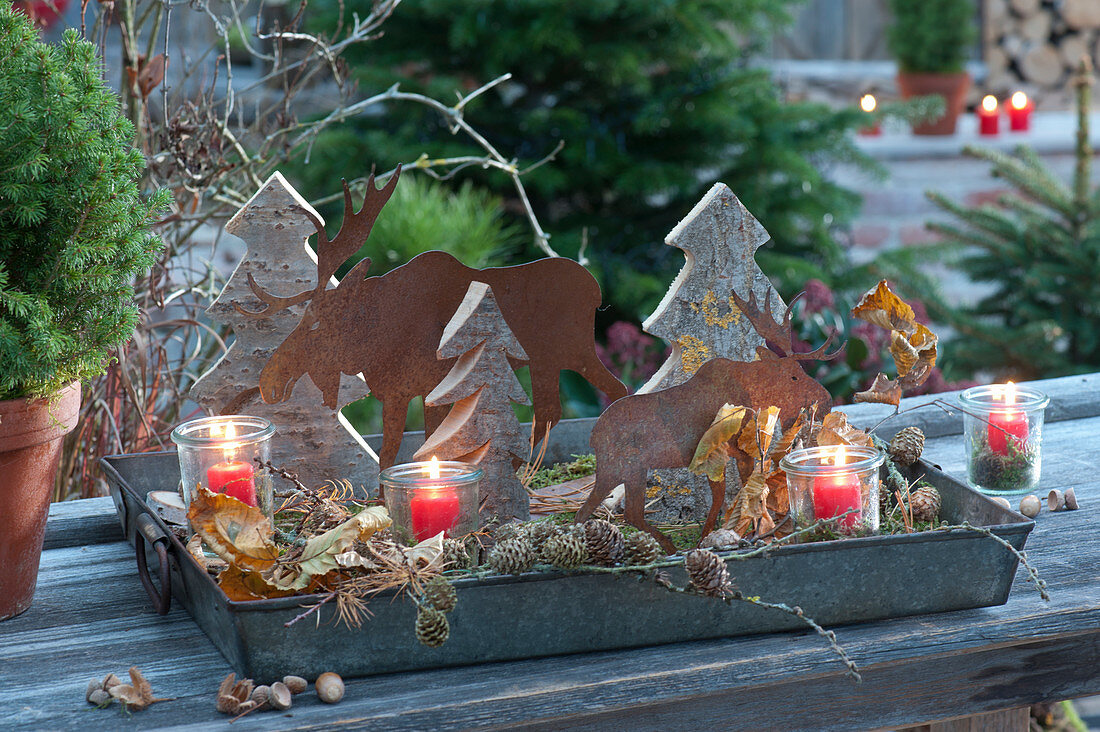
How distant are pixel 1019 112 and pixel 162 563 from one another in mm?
5612

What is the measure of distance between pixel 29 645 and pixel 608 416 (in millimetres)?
625

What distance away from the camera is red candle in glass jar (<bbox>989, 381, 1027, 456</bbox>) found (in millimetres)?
1368

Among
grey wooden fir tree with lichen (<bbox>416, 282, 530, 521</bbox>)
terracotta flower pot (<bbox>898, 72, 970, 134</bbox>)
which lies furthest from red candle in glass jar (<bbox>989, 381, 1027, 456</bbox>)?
terracotta flower pot (<bbox>898, 72, 970, 134</bbox>)

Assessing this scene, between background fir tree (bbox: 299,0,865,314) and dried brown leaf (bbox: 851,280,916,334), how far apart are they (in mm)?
2237

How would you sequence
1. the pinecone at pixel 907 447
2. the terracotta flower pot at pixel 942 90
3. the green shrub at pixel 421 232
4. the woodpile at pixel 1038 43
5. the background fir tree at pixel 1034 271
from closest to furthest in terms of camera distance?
1. the pinecone at pixel 907 447
2. the green shrub at pixel 421 232
3. the background fir tree at pixel 1034 271
4. the terracotta flower pot at pixel 942 90
5. the woodpile at pixel 1038 43

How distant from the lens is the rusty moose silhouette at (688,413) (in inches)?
43.0

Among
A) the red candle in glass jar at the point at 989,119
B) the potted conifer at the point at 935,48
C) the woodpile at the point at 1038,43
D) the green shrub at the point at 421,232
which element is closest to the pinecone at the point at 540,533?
the green shrub at the point at 421,232

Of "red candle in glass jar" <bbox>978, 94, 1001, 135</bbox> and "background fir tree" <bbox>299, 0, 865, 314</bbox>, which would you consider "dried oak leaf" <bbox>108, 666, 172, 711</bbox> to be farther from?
"red candle in glass jar" <bbox>978, 94, 1001, 135</bbox>

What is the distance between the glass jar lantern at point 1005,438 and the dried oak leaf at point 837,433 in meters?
0.29

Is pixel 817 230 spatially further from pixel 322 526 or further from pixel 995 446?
pixel 322 526

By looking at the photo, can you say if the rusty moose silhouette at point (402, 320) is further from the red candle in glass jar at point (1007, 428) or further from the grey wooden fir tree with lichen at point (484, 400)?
the red candle in glass jar at point (1007, 428)

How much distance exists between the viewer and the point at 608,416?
42.4 inches

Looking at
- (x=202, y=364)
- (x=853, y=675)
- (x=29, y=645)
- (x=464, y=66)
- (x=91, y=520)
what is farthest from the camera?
(x=464, y=66)

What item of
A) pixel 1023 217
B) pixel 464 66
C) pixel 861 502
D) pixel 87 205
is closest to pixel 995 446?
pixel 861 502
